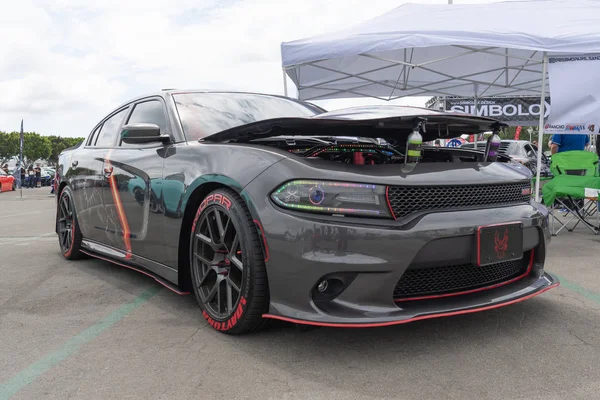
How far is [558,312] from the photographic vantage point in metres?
2.88

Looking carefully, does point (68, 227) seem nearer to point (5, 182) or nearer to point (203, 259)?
point (203, 259)

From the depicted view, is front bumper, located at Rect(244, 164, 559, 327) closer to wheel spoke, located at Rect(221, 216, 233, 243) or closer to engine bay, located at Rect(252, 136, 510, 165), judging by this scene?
wheel spoke, located at Rect(221, 216, 233, 243)

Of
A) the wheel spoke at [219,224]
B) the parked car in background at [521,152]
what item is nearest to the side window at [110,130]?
the wheel spoke at [219,224]

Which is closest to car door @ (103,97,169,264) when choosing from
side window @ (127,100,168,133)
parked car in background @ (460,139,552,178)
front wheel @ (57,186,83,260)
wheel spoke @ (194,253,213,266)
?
side window @ (127,100,168,133)

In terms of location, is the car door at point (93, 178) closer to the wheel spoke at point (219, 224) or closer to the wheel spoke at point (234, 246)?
the wheel spoke at point (219, 224)

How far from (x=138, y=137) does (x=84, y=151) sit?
1.68 m

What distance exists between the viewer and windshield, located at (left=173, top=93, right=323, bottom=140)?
3.22m

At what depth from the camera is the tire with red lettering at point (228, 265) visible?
2361 mm

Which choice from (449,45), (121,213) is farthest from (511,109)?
(121,213)

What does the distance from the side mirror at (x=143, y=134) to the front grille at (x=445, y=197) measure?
1.58 metres

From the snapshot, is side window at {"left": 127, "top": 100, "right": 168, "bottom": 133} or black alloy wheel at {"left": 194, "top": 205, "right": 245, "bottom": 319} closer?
black alloy wheel at {"left": 194, "top": 205, "right": 245, "bottom": 319}

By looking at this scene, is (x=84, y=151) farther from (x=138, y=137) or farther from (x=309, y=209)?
(x=309, y=209)

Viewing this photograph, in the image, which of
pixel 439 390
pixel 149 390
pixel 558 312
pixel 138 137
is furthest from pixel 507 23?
pixel 149 390

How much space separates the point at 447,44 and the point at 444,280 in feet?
13.7
